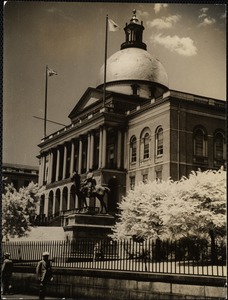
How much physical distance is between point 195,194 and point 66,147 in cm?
2405

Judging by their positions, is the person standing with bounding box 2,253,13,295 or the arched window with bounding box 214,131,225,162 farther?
the arched window with bounding box 214,131,225,162

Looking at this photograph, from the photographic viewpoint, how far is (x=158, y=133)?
38.8 metres

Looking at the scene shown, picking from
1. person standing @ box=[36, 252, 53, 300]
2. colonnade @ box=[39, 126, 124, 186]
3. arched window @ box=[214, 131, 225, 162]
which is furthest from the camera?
colonnade @ box=[39, 126, 124, 186]

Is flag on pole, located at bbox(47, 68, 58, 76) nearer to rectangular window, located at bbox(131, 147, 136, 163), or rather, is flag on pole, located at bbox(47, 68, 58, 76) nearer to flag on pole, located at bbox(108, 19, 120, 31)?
flag on pole, located at bbox(108, 19, 120, 31)

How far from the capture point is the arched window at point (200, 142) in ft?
116

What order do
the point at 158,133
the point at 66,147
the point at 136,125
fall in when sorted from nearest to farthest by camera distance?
→ the point at 158,133
the point at 136,125
the point at 66,147

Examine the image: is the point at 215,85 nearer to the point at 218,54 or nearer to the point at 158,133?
the point at 218,54

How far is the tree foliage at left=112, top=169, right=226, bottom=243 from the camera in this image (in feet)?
76.0

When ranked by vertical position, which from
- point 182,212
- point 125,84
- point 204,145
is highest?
point 125,84

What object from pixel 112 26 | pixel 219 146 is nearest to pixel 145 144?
pixel 219 146

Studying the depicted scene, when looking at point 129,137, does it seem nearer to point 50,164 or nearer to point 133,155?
point 133,155

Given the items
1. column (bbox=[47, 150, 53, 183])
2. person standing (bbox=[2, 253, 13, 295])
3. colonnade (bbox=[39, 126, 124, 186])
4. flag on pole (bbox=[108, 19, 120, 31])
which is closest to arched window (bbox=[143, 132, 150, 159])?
colonnade (bbox=[39, 126, 124, 186])

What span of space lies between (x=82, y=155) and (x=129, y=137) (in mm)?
5675

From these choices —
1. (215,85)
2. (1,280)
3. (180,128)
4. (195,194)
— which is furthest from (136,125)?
(1,280)
